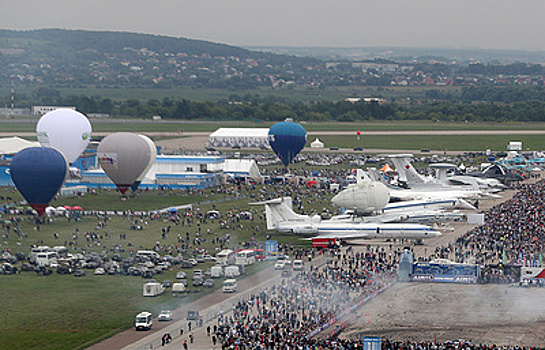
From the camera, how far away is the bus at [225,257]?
64.6 metres

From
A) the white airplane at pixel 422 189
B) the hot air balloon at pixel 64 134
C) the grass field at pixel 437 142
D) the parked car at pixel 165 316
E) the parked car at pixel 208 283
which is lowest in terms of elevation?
the grass field at pixel 437 142

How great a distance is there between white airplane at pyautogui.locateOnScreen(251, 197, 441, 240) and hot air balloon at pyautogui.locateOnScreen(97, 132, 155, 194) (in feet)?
90.2

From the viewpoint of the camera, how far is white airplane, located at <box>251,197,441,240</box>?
7344cm

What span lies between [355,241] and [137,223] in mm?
20918

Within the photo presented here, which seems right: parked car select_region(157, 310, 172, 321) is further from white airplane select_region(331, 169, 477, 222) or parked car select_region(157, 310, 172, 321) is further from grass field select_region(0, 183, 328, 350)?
white airplane select_region(331, 169, 477, 222)

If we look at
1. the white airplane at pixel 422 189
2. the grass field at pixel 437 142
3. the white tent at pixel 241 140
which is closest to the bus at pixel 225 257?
the white airplane at pixel 422 189

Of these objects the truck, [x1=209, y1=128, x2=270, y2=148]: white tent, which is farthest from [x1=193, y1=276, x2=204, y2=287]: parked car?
[x1=209, y1=128, x2=270, y2=148]: white tent

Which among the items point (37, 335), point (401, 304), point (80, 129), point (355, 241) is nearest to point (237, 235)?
point (355, 241)

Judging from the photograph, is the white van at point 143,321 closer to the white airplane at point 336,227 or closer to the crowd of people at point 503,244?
the crowd of people at point 503,244

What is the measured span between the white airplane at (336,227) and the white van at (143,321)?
980 inches

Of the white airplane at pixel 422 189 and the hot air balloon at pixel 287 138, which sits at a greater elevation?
the hot air balloon at pixel 287 138

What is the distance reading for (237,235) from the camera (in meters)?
77.0

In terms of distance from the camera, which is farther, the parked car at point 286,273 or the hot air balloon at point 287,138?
the hot air balloon at point 287,138

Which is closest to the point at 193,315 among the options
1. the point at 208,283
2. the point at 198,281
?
the point at 208,283
